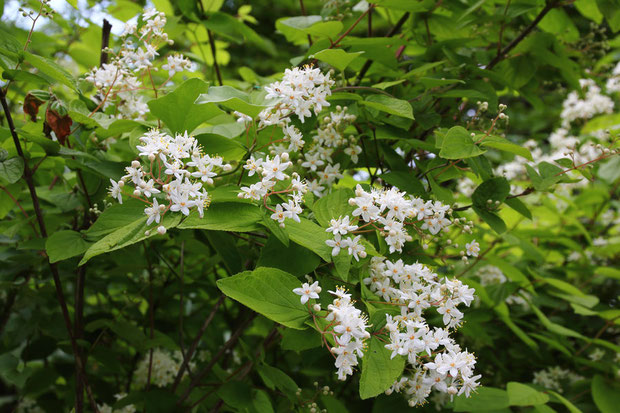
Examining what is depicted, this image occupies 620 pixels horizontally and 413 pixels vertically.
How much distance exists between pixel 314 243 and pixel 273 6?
32.5 ft

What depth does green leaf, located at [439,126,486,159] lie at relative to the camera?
5.07ft

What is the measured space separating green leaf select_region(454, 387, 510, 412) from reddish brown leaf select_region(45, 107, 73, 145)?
6.12 ft

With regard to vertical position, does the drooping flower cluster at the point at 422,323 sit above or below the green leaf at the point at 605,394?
above

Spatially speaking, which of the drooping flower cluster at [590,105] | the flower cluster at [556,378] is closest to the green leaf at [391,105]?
the flower cluster at [556,378]

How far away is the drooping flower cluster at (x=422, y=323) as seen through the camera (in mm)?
1337

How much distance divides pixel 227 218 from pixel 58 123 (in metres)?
0.84

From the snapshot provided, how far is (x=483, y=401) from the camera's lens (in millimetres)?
2037

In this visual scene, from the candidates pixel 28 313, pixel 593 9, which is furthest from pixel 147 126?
pixel 593 9

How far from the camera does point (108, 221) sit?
58.1 inches

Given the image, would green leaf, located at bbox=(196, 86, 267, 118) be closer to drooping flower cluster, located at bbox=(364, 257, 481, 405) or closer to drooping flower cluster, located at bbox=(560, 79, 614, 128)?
drooping flower cluster, located at bbox=(364, 257, 481, 405)

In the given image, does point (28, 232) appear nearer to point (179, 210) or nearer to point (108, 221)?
point (108, 221)

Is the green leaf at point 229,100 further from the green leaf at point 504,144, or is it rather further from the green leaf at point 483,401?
the green leaf at point 483,401

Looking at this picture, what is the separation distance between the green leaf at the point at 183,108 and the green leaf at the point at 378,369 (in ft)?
3.03

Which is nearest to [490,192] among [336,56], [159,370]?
[336,56]
